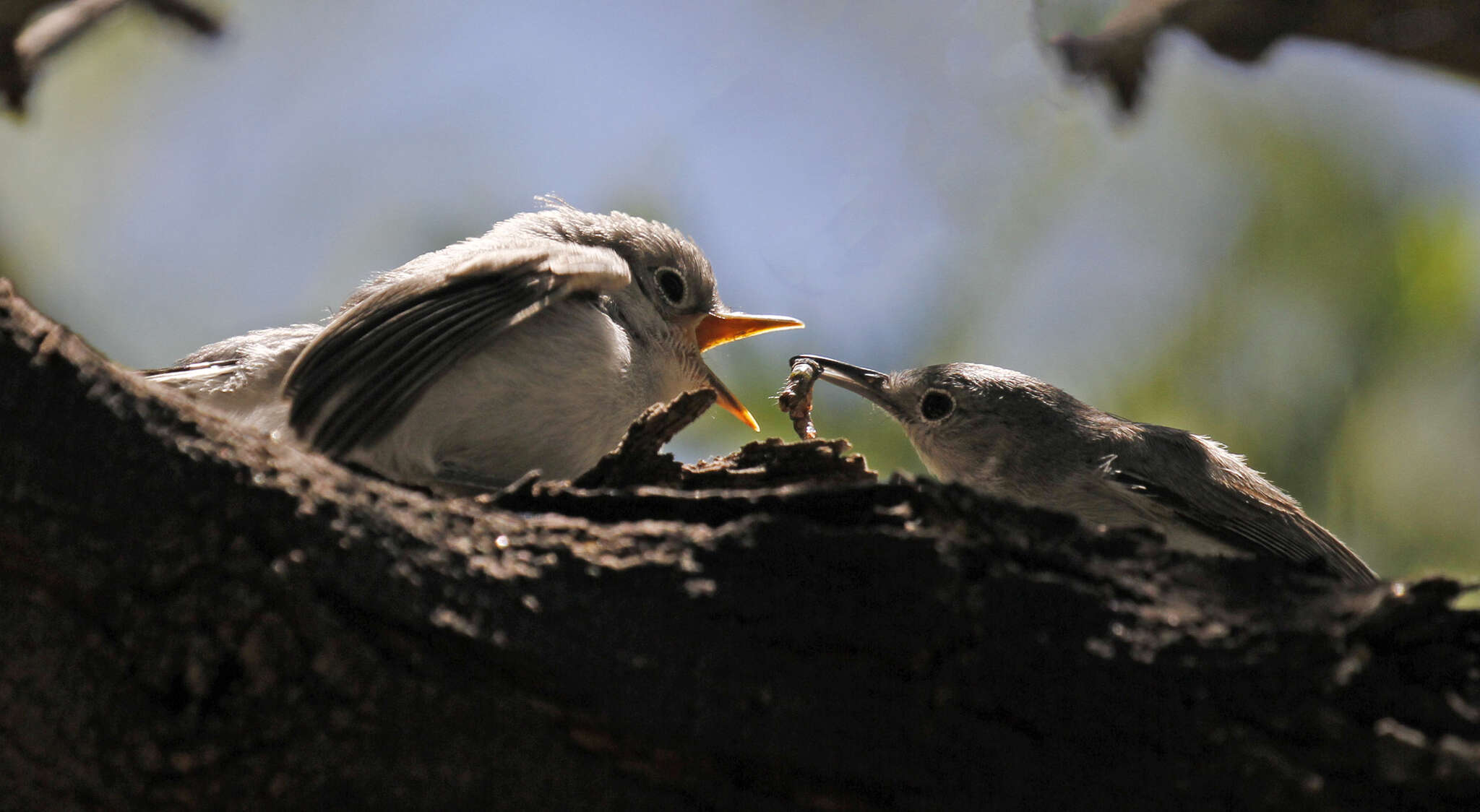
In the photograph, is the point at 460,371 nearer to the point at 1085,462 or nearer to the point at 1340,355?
the point at 1085,462

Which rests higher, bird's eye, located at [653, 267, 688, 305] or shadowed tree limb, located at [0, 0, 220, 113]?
bird's eye, located at [653, 267, 688, 305]

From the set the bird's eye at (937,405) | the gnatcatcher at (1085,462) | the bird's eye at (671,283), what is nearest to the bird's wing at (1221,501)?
the gnatcatcher at (1085,462)

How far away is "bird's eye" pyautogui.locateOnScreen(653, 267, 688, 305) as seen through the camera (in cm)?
435

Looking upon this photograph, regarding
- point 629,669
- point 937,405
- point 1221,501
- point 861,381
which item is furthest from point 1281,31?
point 861,381

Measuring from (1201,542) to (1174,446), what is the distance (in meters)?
0.41

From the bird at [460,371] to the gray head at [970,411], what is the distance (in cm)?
141

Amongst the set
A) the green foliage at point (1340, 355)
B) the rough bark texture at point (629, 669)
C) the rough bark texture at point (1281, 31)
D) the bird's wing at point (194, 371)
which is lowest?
the rough bark texture at point (629, 669)

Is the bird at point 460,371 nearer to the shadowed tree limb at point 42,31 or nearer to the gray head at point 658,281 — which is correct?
the gray head at point 658,281

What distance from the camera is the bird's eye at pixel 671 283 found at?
14.3 ft

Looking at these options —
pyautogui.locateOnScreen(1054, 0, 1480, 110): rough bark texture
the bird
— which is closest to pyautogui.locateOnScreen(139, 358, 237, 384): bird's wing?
the bird

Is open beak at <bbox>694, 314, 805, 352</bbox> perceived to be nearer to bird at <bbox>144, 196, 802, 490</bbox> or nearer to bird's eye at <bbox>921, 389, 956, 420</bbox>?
bird at <bbox>144, 196, 802, 490</bbox>

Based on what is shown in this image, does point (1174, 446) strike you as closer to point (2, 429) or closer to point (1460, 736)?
point (1460, 736)

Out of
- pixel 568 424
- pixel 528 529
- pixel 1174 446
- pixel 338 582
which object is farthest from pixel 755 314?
pixel 338 582

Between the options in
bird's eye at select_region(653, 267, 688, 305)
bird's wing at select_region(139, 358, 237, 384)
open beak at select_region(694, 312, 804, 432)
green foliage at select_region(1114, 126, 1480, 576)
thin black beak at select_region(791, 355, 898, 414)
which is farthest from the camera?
green foliage at select_region(1114, 126, 1480, 576)
